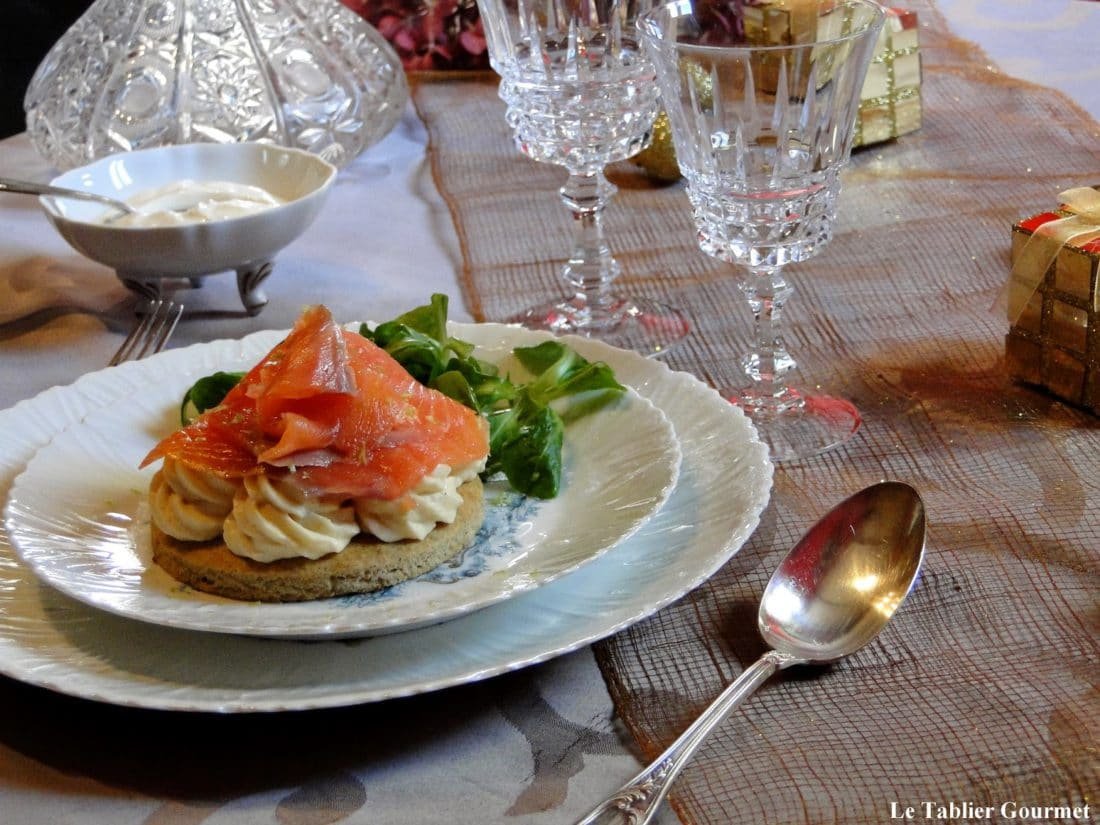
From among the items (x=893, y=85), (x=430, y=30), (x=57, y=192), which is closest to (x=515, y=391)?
(x=57, y=192)

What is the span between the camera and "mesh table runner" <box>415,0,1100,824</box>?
65 cm

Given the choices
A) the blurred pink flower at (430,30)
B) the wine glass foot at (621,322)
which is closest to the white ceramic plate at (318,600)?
the wine glass foot at (621,322)

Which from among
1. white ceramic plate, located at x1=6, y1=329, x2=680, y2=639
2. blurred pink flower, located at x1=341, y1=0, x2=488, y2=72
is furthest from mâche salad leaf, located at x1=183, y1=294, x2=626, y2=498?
blurred pink flower, located at x1=341, y1=0, x2=488, y2=72

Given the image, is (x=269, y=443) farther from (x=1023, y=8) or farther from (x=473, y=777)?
(x=1023, y=8)

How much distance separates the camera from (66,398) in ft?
3.50

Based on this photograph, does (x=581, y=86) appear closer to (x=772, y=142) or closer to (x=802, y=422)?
(x=772, y=142)

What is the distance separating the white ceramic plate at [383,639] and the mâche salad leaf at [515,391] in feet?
0.32

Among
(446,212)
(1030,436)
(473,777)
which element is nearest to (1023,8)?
(446,212)

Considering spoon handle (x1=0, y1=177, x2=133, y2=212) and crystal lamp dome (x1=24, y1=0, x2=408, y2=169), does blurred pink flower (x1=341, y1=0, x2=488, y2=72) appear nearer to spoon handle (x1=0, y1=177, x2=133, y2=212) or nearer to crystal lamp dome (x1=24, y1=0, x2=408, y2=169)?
crystal lamp dome (x1=24, y1=0, x2=408, y2=169)

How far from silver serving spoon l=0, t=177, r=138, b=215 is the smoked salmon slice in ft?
1.91

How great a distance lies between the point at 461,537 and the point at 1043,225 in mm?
556

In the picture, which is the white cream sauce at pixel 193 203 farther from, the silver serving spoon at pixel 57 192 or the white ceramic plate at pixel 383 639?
the white ceramic plate at pixel 383 639

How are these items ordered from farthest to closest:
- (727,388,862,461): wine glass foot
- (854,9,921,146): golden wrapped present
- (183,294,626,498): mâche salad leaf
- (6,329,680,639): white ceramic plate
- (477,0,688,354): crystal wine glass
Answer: (854,9,921,146): golden wrapped present < (477,0,688,354): crystal wine glass < (727,388,862,461): wine glass foot < (183,294,626,498): mâche salad leaf < (6,329,680,639): white ceramic plate

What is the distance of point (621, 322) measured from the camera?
1294mm
